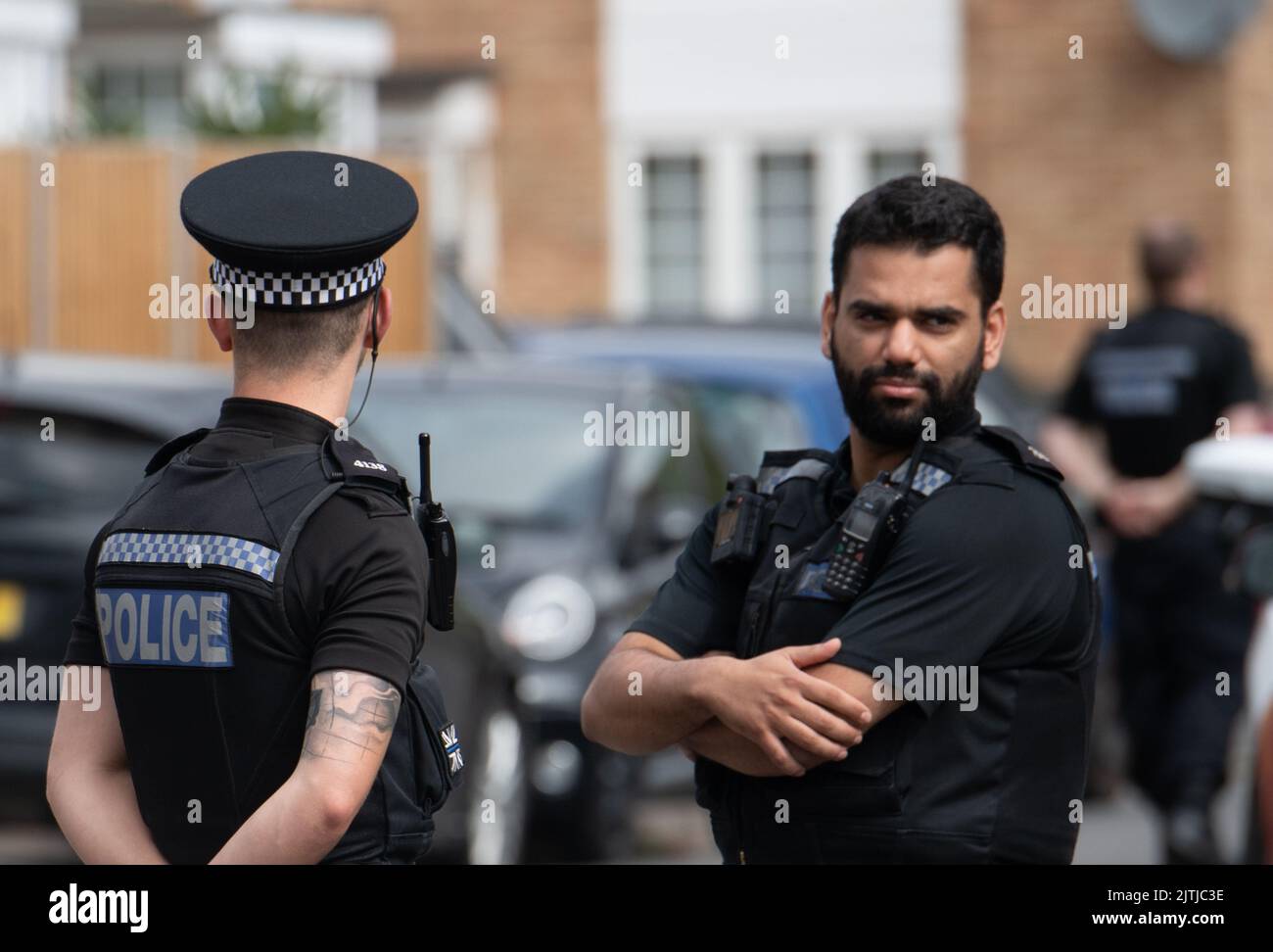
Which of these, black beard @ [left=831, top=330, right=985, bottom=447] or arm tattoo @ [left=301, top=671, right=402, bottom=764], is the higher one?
black beard @ [left=831, top=330, right=985, bottom=447]

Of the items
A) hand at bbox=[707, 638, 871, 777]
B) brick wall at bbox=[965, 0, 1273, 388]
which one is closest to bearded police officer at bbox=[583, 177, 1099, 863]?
hand at bbox=[707, 638, 871, 777]

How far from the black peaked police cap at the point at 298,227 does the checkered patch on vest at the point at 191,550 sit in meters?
0.32

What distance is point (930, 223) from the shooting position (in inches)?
127

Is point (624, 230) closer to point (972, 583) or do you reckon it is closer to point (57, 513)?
point (57, 513)

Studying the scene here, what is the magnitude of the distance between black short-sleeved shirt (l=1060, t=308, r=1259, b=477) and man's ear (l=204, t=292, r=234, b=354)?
17.8 feet

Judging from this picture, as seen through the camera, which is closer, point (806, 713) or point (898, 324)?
point (806, 713)

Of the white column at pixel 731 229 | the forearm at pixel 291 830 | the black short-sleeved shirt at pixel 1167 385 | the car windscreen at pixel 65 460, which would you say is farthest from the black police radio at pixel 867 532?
the white column at pixel 731 229

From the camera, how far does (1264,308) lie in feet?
65.3

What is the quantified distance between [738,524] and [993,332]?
0.48m

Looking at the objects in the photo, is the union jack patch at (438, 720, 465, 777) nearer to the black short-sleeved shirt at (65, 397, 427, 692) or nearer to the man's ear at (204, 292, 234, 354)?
the black short-sleeved shirt at (65, 397, 427, 692)

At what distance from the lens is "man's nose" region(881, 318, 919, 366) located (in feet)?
10.5

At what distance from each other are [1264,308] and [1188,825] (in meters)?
13.5

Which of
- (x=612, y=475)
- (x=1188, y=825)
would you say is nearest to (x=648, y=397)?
(x=612, y=475)

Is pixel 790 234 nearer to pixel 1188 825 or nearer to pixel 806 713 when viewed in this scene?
pixel 1188 825
